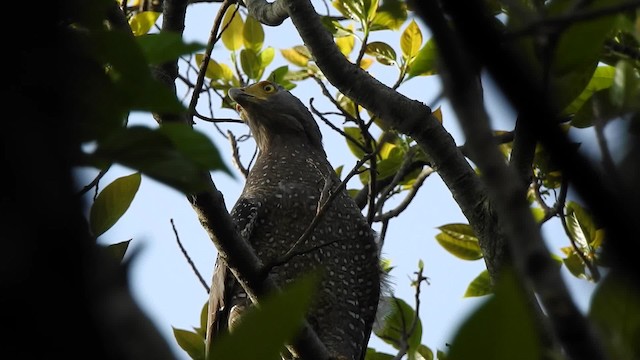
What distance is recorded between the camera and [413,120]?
3656 millimetres

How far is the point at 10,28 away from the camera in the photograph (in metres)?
0.85

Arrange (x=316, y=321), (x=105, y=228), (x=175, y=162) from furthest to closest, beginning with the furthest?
(x=316, y=321)
(x=105, y=228)
(x=175, y=162)

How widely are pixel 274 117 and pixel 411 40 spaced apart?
1.75 metres

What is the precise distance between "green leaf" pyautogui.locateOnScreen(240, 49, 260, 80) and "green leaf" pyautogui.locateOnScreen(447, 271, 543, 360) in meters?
5.49

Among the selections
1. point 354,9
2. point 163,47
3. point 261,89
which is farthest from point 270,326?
point 261,89

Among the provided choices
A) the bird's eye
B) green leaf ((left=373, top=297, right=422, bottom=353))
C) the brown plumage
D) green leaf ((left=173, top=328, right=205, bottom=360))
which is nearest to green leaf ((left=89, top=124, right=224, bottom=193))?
green leaf ((left=373, top=297, right=422, bottom=353))


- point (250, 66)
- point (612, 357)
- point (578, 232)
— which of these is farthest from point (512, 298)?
point (250, 66)

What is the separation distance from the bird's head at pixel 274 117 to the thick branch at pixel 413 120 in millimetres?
2645

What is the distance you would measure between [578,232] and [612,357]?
370 cm

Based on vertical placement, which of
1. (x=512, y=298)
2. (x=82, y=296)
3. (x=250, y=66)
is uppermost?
(x=250, y=66)

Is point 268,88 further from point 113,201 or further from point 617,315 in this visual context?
point 617,315

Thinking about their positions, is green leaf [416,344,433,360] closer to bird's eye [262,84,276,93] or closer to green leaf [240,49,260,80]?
green leaf [240,49,260,80]

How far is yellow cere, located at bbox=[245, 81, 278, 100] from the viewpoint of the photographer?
23.4 feet

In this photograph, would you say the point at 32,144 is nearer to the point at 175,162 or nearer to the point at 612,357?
the point at 175,162
